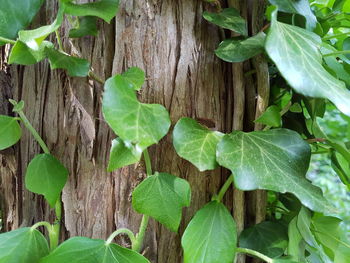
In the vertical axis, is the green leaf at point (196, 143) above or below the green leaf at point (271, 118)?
below

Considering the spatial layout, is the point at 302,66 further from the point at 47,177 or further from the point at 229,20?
the point at 47,177

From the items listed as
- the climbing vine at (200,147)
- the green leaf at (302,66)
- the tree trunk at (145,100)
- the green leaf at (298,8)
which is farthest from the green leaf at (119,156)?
the green leaf at (298,8)

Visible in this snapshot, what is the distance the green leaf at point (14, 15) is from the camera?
500 mm

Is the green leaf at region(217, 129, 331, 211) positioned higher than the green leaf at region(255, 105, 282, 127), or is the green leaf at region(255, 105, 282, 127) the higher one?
the green leaf at region(255, 105, 282, 127)

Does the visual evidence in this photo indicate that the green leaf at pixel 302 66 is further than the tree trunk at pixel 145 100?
No

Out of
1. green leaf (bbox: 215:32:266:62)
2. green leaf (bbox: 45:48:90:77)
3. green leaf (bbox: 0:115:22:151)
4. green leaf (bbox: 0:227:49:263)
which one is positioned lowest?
green leaf (bbox: 0:227:49:263)

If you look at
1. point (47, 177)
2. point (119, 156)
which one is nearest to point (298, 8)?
point (119, 156)

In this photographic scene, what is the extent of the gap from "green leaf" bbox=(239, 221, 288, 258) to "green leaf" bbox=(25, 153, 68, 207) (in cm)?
31

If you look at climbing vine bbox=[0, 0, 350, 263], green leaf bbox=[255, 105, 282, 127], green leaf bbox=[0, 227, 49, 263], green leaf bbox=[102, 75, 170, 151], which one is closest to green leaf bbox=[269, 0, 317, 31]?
climbing vine bbox=[0, 0, 350, 263]

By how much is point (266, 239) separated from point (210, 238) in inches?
5.0

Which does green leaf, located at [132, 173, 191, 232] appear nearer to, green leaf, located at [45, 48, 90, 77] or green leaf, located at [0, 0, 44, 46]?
green leaf, located at [45, 48, 90, 77]

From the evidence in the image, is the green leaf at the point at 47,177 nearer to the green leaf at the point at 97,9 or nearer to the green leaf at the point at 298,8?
the green leaf at the point at 97,9

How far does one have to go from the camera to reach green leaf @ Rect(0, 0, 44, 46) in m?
0.50

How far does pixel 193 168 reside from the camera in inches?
22.5
